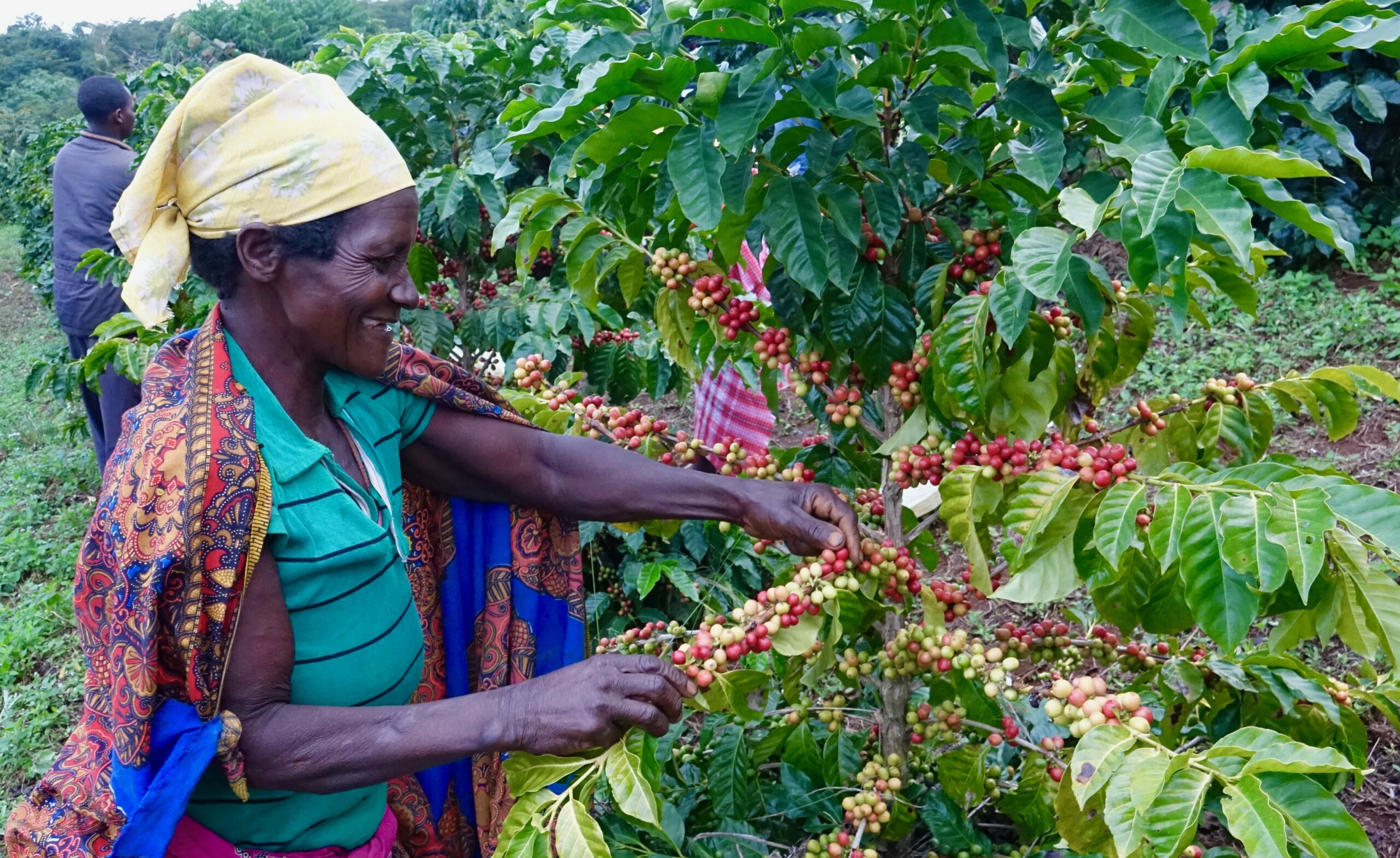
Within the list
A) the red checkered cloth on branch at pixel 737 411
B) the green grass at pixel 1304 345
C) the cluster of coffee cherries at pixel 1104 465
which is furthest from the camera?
the green grass at pixel 1304 345

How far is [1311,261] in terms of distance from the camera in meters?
6.77

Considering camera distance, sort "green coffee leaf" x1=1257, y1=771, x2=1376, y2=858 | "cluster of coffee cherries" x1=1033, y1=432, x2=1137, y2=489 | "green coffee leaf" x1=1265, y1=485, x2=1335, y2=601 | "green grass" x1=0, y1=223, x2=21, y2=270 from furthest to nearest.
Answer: "green grass" x1=0, y1=223, x2=21, y2=270
"cluster of coffee cherries" x1=1033, y1=432, x2=1137, y2=489
"green coffee leaf" x1=1265, y1=485, x2=1335, y2=601
"green coffee leaf" x1=1257, y1=771, x2=1376, y2=858

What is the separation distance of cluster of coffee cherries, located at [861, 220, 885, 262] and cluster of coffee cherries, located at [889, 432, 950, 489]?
327 millimetres

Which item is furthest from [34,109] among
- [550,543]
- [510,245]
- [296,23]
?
[550,543]

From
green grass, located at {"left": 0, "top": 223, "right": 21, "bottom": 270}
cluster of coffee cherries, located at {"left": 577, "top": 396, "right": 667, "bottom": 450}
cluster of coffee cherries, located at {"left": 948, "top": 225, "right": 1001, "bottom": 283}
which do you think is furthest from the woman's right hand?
green grass, located at {"left": 0, "top": 223, "right": 21, "bottom": 270}

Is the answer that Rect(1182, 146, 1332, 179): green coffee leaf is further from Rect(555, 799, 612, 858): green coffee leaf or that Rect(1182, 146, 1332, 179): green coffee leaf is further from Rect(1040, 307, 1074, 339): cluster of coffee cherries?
Rect(555, 799, 612, 858): green coffee leaf

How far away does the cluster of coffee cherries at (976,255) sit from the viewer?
Result: 181cm

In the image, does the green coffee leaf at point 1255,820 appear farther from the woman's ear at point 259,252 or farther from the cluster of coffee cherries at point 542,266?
the cluster of coffee cherries at point 542,266

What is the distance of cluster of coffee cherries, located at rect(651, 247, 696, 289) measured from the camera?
82.0 inches

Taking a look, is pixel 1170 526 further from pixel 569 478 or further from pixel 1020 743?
pixel 569 478

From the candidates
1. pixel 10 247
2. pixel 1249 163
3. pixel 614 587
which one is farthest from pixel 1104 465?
pixel 10 247

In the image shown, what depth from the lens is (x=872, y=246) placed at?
1.87 m

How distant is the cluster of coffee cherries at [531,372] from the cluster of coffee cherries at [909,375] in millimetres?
949

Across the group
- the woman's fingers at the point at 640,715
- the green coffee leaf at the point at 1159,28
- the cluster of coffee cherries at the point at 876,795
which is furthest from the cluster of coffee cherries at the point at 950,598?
the green coffee leaf at the point at 1159,28
